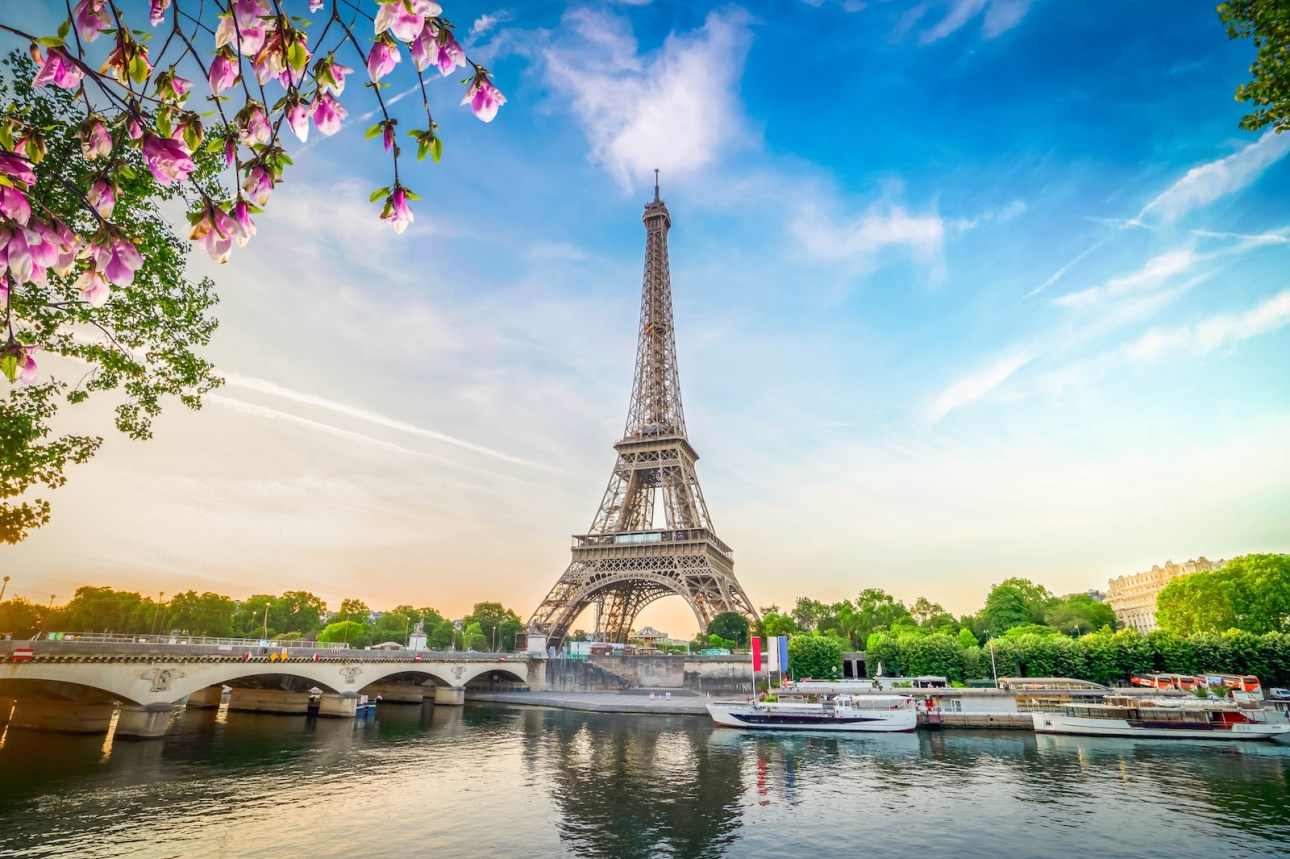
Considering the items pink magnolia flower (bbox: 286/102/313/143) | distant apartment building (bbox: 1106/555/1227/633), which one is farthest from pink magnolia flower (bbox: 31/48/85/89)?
distant apartment building (bbox: 1106/555/1227/633)

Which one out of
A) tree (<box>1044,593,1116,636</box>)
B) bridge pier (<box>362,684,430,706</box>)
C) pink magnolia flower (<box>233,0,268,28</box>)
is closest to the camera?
pink magnolia flower (<box>233,0,268,28</box>)

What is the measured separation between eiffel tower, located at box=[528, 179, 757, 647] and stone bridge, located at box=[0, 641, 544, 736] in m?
14.5

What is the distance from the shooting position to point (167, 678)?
31094mm

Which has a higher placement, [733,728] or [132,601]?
[132,601]

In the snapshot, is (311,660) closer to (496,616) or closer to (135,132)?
(135,132)

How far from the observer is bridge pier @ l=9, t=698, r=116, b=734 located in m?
32.8

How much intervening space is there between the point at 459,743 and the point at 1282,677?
202 feet

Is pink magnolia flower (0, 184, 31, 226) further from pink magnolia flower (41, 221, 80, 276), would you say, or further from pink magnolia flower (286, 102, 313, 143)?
pink magnolia flower (286, 102, 313, 143)

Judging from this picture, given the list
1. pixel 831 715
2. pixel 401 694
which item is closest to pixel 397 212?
pixel 831 715

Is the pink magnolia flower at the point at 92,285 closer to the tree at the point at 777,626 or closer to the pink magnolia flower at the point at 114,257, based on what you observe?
the pink magnolia flower at the point at 114,257

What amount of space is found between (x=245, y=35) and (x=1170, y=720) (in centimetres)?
4828

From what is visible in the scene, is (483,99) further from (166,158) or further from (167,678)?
(167,678)

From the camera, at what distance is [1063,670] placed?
5338cm

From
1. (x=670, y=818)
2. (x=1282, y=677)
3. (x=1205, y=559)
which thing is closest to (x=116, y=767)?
(x=670, y=818)
